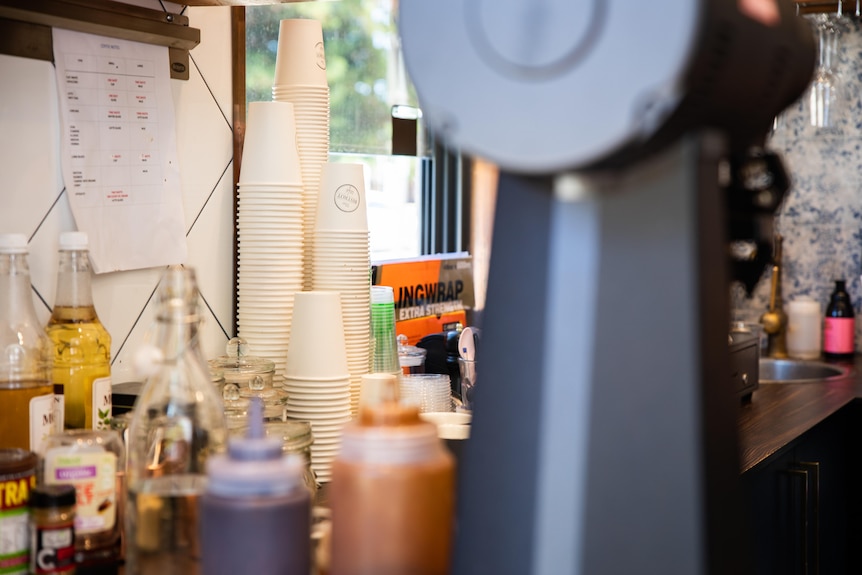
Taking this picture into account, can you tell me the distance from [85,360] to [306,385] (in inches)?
12.7

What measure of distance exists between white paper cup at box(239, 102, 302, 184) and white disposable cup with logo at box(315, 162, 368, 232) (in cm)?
5

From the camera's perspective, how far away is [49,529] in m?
0.92

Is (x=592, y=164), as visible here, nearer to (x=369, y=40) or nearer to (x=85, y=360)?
(x=85, y=360)

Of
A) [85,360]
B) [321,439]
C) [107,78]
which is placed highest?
[107,78]

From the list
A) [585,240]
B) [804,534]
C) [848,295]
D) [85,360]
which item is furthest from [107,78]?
[848,295]

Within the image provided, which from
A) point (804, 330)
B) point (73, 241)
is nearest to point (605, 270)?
point (73, 241)

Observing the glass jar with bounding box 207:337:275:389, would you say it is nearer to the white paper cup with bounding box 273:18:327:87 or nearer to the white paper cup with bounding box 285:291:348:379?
the white paper cup with bounding box 285:291:348:379

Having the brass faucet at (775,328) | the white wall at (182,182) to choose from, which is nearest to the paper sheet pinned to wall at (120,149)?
the white wall at (182,182)

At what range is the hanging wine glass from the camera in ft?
9.65

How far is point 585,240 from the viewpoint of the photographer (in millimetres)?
791

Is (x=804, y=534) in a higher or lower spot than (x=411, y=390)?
lower

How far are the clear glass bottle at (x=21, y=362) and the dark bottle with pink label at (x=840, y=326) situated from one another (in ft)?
8.69

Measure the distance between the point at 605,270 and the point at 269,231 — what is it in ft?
2.78

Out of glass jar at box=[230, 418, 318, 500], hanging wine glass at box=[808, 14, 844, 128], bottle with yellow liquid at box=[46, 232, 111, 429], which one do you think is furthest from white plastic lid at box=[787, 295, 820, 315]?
bottle with yellow liquid at box=[46, 232, 111, 429]
